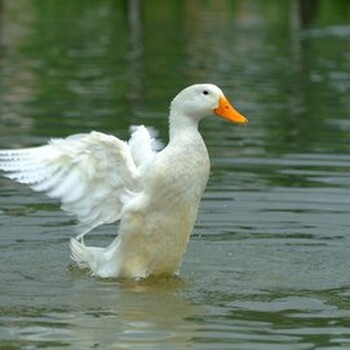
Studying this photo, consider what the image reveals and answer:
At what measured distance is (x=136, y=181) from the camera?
1137 centimetres

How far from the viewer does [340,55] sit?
95.9 ft

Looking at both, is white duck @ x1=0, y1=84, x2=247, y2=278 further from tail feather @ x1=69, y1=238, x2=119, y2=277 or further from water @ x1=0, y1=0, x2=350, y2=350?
water @ x1=0, y1=0, x2=350, y2=350

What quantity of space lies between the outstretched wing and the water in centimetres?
58

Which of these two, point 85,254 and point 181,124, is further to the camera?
point 85,254

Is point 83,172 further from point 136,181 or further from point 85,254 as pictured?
point 85,254

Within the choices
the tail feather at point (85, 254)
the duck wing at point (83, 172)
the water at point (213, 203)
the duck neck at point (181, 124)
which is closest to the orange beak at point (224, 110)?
the duck neck at point (181, 124)

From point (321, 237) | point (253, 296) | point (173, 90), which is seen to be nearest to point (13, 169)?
point (253, 296)

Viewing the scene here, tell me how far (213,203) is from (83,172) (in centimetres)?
308

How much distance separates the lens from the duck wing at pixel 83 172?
11.3m

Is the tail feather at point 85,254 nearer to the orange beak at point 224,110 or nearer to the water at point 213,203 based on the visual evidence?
the water at point 213,203

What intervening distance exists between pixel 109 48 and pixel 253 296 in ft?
66.5

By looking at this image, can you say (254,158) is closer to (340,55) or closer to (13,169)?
(13,169)

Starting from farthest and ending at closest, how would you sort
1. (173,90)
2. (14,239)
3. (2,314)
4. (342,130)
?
(173,90), (342,130), (14,239), (2,314)

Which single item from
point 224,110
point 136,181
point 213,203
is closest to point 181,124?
point 224,110
